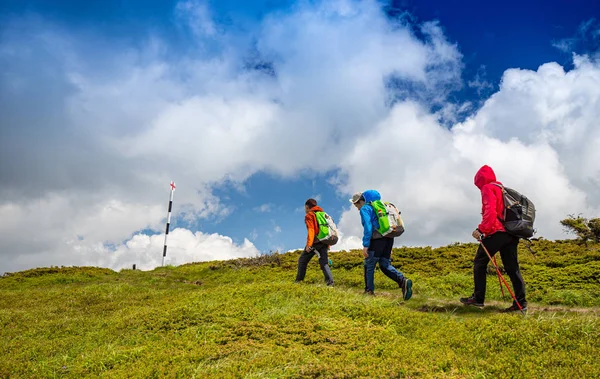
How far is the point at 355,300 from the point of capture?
364 inches

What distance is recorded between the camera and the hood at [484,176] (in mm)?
9391

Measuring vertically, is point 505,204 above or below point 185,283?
above

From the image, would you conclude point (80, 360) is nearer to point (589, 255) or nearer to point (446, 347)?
point (446, 347)

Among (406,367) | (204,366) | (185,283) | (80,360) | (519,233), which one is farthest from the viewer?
(185,283)

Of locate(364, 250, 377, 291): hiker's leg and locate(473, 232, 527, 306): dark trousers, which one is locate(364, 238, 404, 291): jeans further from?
locate(473, 232, 527, 306): dark trousers

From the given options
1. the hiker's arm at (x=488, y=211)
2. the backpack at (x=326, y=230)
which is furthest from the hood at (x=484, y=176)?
the backpack at (x=326, y=230)

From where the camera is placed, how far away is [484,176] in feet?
30.9

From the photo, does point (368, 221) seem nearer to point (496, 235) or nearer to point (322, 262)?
point (322, 262)

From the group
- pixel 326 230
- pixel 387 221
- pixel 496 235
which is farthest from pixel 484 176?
pixel 326 230

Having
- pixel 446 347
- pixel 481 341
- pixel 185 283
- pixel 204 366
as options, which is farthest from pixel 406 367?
pixel 185 283

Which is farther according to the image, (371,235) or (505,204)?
(371,235)

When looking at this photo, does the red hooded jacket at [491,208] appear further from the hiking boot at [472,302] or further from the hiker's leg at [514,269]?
the hiking boot at [472,302]

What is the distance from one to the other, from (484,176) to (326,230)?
193 inches

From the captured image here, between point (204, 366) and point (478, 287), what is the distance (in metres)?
6.31
